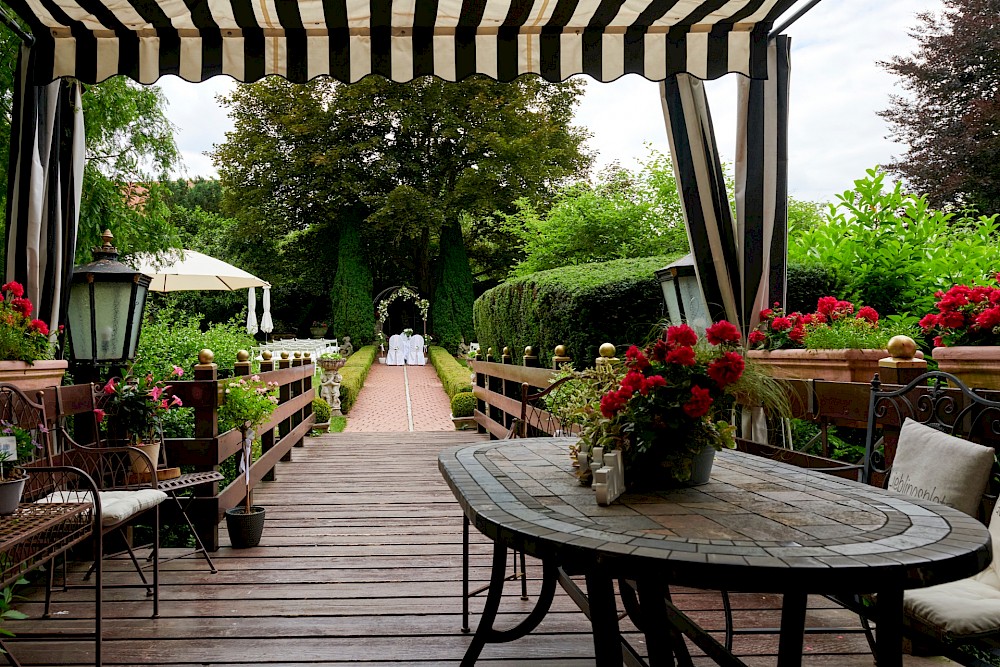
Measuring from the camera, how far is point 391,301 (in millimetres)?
25406

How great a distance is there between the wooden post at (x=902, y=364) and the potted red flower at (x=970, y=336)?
0.54 ft

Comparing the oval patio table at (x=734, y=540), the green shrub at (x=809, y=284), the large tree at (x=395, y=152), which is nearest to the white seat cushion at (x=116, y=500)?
the oval patio table at (x=734, y=540)

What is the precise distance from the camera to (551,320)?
225 inches

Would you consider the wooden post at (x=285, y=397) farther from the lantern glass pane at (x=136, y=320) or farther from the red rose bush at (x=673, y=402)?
the red rose bush at (x=673, y=402)

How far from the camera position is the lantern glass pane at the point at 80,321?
3672mm

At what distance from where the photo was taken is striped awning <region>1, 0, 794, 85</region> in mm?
3436

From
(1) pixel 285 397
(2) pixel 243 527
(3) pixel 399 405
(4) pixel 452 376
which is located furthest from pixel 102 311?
(4) pixel 452 376

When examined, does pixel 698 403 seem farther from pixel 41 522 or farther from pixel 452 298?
pixel 452 298

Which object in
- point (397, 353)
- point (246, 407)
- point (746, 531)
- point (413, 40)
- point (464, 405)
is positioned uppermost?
point (413, 40)

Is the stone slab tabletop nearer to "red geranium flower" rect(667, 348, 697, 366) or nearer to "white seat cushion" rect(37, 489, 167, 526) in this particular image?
"red geranium flower" rect(667, 348, 697, 366)

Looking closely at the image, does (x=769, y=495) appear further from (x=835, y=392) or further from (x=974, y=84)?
(x=974, y=84)

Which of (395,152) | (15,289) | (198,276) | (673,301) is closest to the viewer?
(15,289)

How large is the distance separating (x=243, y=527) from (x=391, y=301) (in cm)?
2195

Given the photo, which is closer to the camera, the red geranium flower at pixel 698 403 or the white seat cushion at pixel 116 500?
the red geranium flower at pixel 698 403
